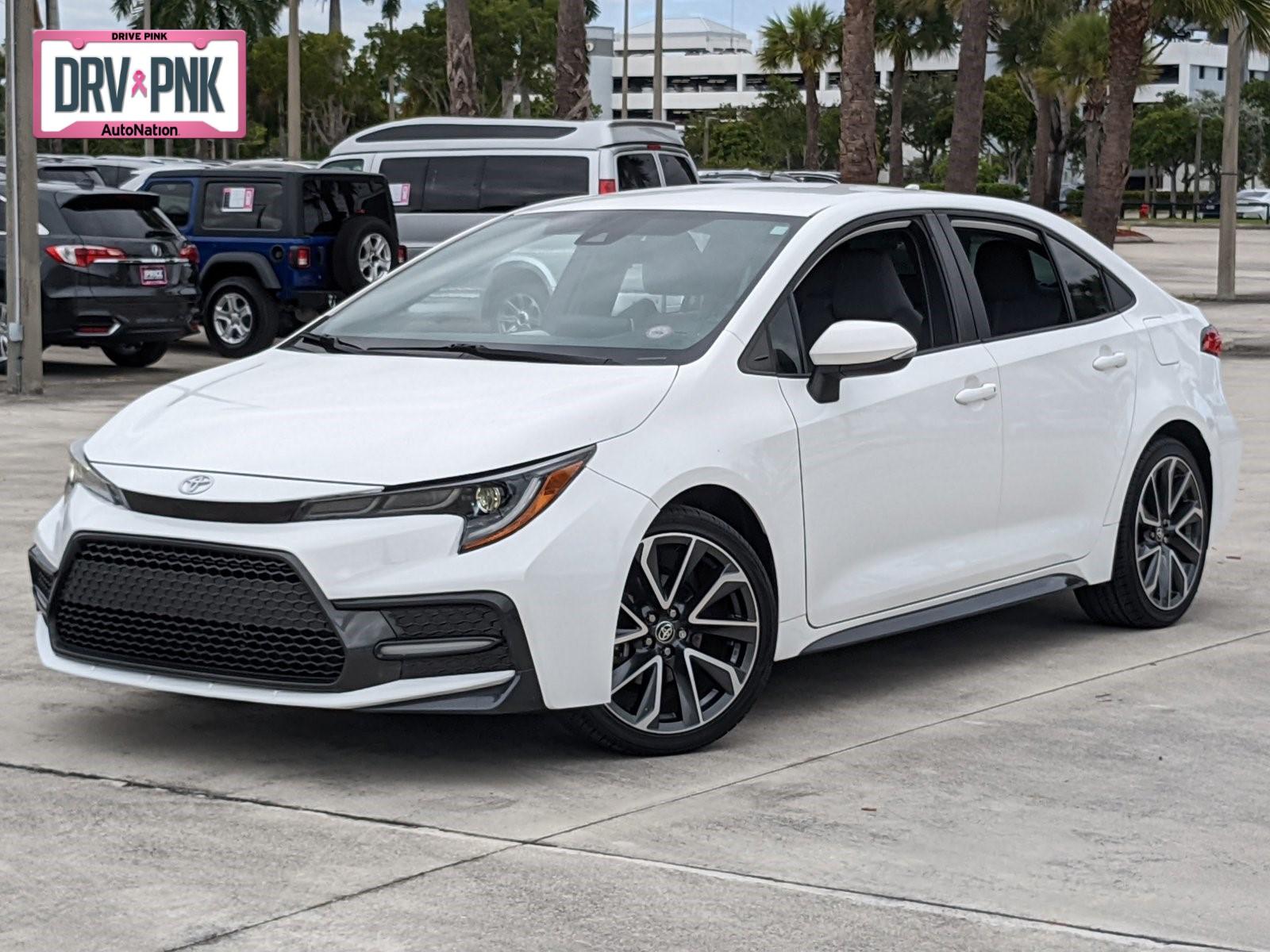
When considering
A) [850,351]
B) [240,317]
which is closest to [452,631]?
[850,351]

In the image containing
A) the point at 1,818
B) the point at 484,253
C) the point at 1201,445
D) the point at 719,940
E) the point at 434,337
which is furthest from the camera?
the point at 1201,445

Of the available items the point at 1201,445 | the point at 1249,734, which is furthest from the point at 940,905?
the point at 1201,445

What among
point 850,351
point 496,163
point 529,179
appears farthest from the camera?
point 496,163

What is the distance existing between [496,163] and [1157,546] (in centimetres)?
1430

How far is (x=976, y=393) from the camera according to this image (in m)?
6.83

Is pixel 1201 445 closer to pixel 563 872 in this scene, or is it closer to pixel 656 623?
pixel 656 623

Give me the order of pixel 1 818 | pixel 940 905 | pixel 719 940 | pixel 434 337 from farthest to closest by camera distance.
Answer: pixel 434 337 < pixel 1 818 < pixel 940 905 < pixel 719 940

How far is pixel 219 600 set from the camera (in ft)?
17.7

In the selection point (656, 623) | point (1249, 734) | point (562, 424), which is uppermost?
point (562, 424)

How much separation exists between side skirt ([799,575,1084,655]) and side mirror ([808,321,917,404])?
73cm

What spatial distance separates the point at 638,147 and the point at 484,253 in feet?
45.4

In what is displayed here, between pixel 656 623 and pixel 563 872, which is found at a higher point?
pixel 656 623

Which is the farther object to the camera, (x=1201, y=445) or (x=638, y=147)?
(x=638, y=147)

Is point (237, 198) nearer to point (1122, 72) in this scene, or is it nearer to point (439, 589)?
point (1122, 72)
